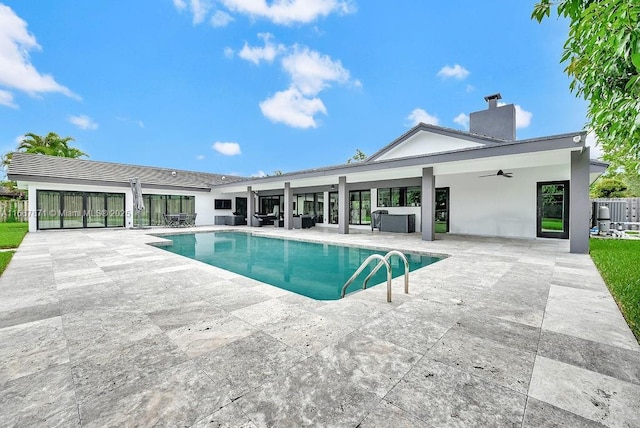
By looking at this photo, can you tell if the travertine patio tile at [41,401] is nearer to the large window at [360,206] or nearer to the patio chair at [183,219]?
the large window at [360,206]

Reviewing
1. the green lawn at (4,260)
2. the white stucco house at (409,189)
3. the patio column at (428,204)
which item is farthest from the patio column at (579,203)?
the green lawn at (4,260)

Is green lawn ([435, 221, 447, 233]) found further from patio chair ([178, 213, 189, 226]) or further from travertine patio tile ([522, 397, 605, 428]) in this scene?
patio chair ([178, 213, 189, 226])

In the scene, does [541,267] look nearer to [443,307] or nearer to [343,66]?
[443,307]

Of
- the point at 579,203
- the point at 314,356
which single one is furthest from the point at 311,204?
the point at 314,356

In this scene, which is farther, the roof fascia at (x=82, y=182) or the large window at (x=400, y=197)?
the large window at (x=400, y=197)

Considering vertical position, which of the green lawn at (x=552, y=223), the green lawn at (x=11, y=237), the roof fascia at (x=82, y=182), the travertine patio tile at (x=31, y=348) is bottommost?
the travertine patio tile at (x=31, y=348)

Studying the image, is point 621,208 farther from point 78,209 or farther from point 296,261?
point 78,209

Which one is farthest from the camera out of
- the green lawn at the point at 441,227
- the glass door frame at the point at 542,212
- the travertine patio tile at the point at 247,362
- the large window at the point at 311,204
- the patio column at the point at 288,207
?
the large window at the point at 311,204

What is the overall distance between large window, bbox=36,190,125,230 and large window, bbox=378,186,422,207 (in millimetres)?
15045

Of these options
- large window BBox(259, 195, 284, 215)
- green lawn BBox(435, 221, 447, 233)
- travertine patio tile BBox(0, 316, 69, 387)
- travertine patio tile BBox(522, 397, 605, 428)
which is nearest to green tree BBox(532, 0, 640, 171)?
travertine patio tile BBox(522, 397, 605, 428)

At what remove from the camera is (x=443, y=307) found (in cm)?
347

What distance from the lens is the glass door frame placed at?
34.6 feet

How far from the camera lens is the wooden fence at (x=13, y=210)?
20281 mm

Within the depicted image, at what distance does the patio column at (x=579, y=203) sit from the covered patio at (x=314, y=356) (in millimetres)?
3840
